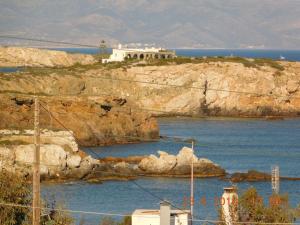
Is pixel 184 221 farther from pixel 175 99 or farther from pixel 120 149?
pixel 175 99

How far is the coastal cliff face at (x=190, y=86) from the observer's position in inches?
4363

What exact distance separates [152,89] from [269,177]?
54491 millimetres

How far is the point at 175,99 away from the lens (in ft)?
372

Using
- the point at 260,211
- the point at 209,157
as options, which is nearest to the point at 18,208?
the point at 260,211

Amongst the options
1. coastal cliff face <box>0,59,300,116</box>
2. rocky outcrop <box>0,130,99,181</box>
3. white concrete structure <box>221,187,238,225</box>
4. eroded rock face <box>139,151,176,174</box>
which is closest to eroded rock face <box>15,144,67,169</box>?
rocky outcrop <box>0,130,99,181</box>

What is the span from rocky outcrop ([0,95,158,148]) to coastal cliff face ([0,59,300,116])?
19.0m

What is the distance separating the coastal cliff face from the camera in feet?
364

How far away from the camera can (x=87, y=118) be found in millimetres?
85000

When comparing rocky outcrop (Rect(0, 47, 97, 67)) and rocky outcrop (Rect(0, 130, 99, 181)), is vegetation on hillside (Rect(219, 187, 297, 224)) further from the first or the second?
rocky outcrop (Rect(0, 47, 97, 67))

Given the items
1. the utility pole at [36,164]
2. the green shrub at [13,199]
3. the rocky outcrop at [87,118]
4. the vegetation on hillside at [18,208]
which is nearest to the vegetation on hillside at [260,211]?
the vegetation on hillside at [18,208]

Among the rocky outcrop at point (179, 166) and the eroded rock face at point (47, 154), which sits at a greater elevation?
the eroded rock face at point (47, 154)

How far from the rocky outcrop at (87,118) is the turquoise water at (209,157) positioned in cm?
176

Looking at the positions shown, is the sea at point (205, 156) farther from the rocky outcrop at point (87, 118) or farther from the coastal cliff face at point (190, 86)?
the coastal cliff face at point (190, 86)

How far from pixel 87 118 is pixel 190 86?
31.8 m
